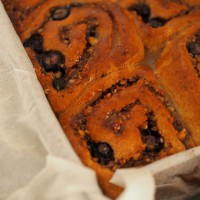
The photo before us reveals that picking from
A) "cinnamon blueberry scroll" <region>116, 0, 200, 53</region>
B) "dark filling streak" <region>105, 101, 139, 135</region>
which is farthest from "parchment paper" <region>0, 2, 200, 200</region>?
"cinnamon blueberry scroll" <region>116, 0, 200, 53</region>

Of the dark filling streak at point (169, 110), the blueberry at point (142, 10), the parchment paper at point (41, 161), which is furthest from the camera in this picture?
the blueberry at point (142, 10)

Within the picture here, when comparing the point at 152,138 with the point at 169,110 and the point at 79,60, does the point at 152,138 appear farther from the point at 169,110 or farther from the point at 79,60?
the point at 79,60

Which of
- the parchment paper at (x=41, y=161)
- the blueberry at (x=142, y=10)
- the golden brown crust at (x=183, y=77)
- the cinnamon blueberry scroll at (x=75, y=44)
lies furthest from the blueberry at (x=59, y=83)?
the blueberry at (x=142, y=10)

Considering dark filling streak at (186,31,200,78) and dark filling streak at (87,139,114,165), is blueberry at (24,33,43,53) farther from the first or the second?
dark filling streak at (186,31,200,78)

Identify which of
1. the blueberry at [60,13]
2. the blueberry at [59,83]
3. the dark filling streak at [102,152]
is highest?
the blueberry at [60,13]

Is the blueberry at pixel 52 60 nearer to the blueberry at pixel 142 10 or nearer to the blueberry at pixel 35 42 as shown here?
the blueberry at pixel 35 42
